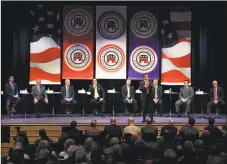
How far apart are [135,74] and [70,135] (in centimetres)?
563

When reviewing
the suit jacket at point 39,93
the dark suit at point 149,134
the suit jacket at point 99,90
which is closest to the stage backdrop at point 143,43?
the suit jacket at point 99,90

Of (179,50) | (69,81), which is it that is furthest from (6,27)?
(179,50)

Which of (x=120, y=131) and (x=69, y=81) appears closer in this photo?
(x=120, y=131)

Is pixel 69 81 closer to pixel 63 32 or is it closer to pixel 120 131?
pixel 63 32

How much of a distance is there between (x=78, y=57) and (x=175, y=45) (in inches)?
113

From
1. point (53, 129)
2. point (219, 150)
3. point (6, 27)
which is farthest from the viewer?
point (6, 27)

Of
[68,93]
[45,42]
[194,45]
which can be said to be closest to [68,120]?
[68,93]

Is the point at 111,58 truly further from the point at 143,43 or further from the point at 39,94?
the point at 39,94

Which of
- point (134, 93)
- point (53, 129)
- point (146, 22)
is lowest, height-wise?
point (53, 129)

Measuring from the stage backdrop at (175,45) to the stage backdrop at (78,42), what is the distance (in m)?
2.13

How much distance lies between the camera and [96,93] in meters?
13.0

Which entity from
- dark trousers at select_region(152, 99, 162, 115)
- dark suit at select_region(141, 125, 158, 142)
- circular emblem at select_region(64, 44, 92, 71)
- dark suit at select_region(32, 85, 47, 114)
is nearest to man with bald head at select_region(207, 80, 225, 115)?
dark trousers at select_region(152, 99, 162, 115)

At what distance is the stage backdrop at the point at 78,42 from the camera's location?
13.5m

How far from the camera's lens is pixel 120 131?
8828 millimetres
